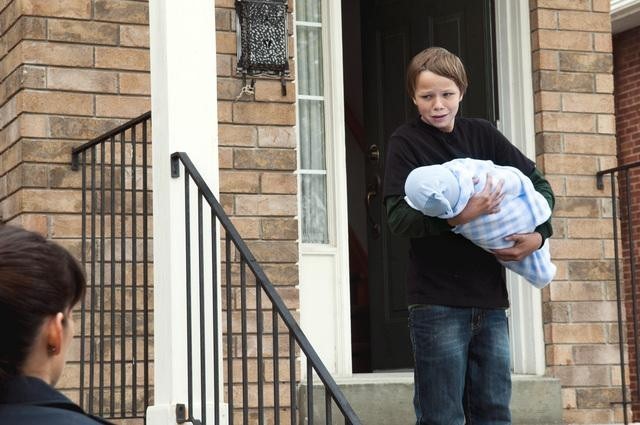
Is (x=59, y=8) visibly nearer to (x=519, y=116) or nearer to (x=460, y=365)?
(x=519, y=116)

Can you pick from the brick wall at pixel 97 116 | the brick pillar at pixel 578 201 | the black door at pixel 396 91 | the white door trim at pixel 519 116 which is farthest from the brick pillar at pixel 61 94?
the brick pillar at pixel 578 201

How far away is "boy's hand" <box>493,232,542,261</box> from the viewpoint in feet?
11.9

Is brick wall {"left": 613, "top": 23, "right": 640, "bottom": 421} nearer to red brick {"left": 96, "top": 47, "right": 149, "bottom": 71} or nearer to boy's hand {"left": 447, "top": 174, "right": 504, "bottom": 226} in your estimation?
red brick {"left": 96, "top": 47, "right": 149, "bottom": 71}

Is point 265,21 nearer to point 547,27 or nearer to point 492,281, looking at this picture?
point 547,27

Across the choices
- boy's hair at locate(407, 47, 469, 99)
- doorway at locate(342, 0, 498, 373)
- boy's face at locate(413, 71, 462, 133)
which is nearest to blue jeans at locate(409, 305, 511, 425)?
boy's face at locate(413, 71, 462, 133)

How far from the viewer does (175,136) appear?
4.31m

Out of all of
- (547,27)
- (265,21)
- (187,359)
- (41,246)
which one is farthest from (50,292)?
(547,27)

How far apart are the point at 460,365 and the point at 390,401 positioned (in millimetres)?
1943

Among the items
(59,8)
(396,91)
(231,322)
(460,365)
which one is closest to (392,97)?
(396,91)

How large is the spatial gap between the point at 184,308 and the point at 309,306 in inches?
71.9

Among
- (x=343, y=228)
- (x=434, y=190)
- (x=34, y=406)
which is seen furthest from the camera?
(x=343, y=228)

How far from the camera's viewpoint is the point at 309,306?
598 centimetres

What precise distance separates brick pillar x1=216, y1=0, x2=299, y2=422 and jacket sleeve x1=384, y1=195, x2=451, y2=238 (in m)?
2.01

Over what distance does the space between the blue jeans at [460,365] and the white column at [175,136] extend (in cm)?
88
